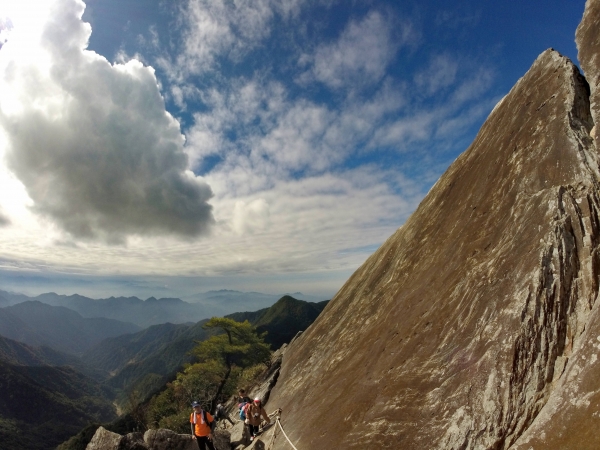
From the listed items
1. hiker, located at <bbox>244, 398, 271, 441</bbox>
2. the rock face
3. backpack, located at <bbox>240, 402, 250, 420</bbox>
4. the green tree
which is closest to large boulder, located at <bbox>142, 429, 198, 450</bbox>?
backpack, located at <bbox>240, 402, 250, 420</bbox>

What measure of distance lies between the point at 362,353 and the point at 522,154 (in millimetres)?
12921

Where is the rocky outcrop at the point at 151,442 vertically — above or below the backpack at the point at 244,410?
below

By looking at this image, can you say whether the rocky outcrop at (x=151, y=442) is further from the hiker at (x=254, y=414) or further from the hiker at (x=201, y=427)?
the hiker at (x=201, y=427)

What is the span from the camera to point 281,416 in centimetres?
2066

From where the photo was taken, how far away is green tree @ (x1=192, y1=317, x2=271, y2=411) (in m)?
52.3

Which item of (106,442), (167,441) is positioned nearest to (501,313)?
(167,441)

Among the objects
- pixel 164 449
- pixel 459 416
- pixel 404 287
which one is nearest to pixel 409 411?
pixel 459 416

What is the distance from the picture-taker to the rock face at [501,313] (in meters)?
9.66

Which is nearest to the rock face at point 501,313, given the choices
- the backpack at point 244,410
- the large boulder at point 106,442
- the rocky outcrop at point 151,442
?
the backpack at point 244,410

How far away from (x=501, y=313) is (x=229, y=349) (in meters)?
49.1

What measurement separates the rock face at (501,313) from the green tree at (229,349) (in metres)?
37.3

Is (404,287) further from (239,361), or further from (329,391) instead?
(239,361)

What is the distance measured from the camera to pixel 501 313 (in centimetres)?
1104

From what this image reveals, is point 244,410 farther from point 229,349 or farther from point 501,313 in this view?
point 229,349
